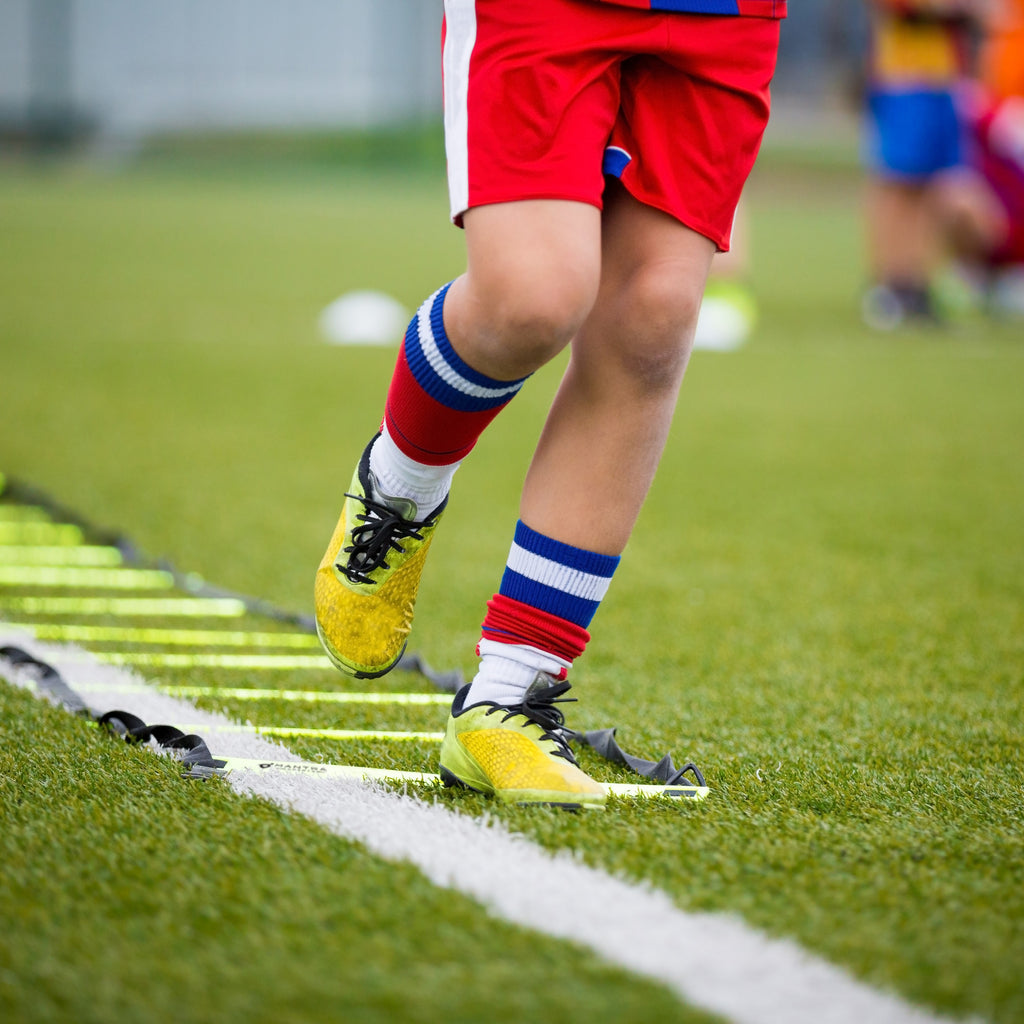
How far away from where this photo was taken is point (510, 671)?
5.09 ft

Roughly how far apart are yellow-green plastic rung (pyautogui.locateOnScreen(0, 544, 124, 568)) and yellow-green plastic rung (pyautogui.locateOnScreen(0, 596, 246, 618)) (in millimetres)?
267

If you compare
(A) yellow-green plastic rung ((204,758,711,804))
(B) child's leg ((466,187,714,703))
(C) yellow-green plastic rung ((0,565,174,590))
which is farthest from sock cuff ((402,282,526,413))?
(C) yellow-green plastic rung ((0,565,174,590))

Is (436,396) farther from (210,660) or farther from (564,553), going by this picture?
(210,660)

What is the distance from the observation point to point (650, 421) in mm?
1559

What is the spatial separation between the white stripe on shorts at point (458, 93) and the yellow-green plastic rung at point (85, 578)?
1.32m

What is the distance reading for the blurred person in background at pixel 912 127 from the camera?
22.9 feet

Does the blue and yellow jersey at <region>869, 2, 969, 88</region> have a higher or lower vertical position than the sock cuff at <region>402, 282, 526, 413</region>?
higher

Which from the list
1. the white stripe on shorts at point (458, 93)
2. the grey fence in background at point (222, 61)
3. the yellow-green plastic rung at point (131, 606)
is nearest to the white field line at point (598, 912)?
the white stripe on shorts at point (458, 93)

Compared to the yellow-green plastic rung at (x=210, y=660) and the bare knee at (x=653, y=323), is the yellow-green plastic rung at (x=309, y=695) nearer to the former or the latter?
the yellow-green plastic rung at (x=210, y=660)

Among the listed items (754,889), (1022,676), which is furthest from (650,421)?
(1022,676)

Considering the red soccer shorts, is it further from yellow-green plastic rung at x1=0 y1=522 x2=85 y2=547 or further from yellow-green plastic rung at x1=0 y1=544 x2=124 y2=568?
yellow-green plastic rung at x1=0 y1=522 x2=85 y2=547

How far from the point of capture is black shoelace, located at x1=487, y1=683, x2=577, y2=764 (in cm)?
152

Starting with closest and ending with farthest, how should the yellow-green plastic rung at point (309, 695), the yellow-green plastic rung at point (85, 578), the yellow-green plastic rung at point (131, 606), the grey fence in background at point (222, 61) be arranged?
the yellow-green plastic rung at point (309, 695) → the yellow-green plastic rung at point (131, 606) → the yellow-green plastic rung at point (85, 578) → the grey fence in background at point (222, 61)

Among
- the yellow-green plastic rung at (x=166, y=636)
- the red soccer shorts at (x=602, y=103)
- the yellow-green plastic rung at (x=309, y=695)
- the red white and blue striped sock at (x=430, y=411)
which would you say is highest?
the red soccer shorts at (x=602, y=103)
